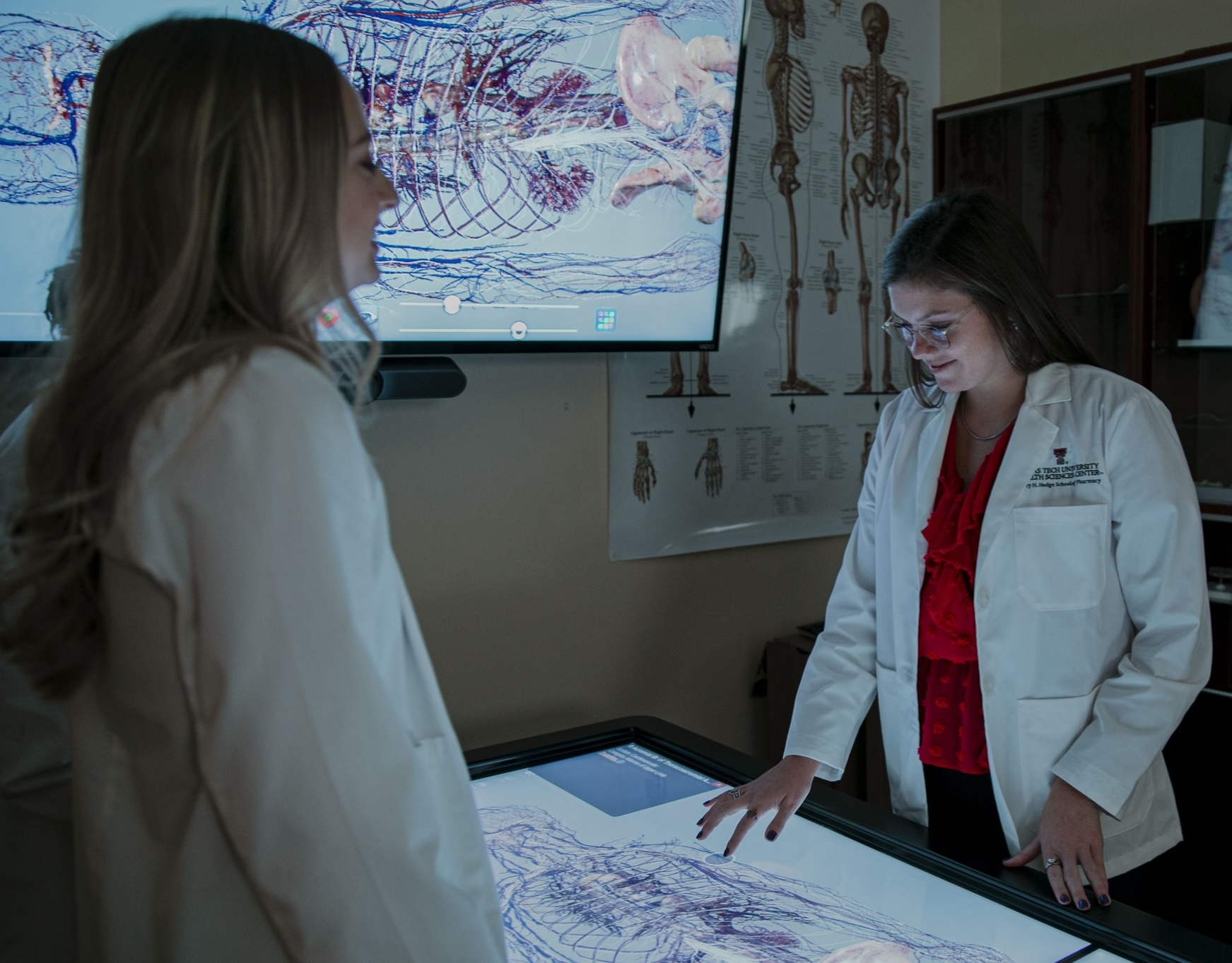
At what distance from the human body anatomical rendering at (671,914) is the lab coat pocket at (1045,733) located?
47 cm

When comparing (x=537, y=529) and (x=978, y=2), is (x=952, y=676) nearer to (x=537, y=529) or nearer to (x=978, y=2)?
(x=537, y=529)

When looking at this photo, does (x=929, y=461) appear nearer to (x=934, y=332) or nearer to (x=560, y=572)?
(x=934, y=332)

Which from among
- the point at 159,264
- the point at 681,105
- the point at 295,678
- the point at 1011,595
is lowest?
the point at 1011,595

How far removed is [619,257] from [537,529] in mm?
653

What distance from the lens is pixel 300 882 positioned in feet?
2.43

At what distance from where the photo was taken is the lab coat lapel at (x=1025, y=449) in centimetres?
167

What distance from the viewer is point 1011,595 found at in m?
1.64

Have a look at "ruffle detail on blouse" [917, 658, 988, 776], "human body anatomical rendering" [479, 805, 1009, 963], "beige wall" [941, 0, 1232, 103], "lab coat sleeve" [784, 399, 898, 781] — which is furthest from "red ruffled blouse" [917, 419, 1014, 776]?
"beige wall" [941, 0, 1232, 103]

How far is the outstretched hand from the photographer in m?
1.26

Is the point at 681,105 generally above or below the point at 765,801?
above

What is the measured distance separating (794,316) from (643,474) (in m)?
0.65

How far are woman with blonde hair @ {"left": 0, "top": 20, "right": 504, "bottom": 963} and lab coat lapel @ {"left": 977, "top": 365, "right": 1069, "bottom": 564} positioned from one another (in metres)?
1.10

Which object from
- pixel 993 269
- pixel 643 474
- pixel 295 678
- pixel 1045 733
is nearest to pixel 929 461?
pixel 993 269

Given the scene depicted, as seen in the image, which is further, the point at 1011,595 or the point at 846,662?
the point at 846,662
